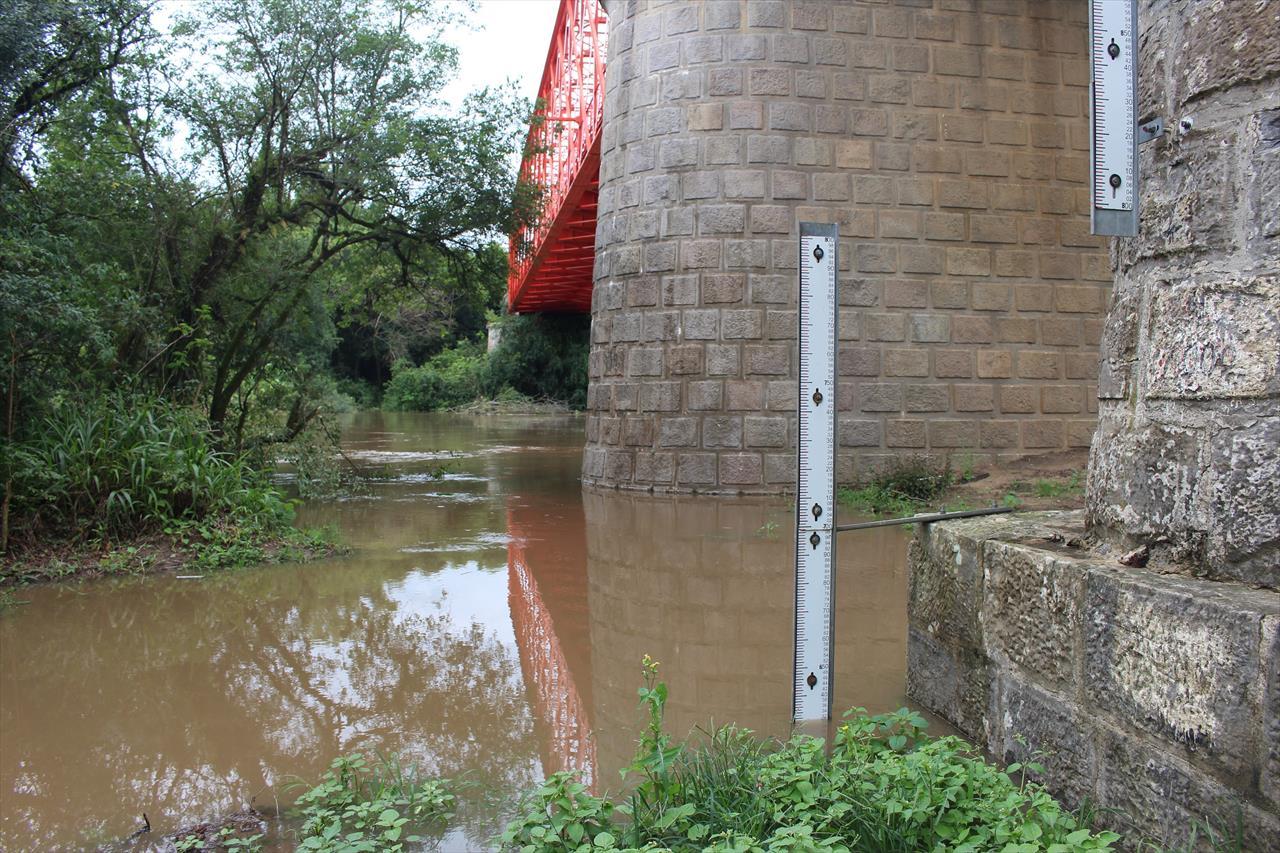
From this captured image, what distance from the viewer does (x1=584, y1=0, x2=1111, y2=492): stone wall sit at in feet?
31.3

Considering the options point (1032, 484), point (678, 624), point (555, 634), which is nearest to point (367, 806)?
point (555, 634)

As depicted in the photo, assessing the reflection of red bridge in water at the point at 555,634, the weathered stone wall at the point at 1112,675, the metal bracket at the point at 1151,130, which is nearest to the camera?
the weathered stone wall at the point at 1112,675

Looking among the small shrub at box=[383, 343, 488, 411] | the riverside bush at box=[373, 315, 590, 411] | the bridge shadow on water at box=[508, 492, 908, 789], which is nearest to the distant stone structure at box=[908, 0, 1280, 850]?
the bridge shadow on water at box=[508, 492, 908, 789]

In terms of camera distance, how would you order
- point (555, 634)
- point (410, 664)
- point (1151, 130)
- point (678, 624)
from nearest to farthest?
point (1151, 130) < point (410, 664) < point (555, 634) < point (678, 624)

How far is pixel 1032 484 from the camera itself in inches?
350

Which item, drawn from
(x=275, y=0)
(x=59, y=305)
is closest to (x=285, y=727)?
(x=59, y=305)

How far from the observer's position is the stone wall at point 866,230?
31.3ft

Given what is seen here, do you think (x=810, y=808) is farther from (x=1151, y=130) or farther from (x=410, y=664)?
(x=410, y=664)

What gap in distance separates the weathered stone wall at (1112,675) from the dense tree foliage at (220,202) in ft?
16.7

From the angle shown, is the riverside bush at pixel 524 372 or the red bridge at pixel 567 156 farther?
the riverside bush at pixel 524 372

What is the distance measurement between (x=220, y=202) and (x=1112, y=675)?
8575 millimetres

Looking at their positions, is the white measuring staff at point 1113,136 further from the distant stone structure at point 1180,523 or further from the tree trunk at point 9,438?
the tree trunk at point 9,438

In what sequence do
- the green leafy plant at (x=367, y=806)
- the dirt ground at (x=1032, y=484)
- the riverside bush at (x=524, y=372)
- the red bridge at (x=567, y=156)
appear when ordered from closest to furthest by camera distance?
the green leafy plant at (x=367, y=806) → the dirt ground at (x=1032, y=484) → the red bridge at (x=567, y=156) → the riverside bush at (x=524, y=372)

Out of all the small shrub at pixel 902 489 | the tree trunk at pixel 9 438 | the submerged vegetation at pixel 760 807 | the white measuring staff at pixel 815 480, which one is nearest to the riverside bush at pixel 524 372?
the small shrub at pixel 902 489
